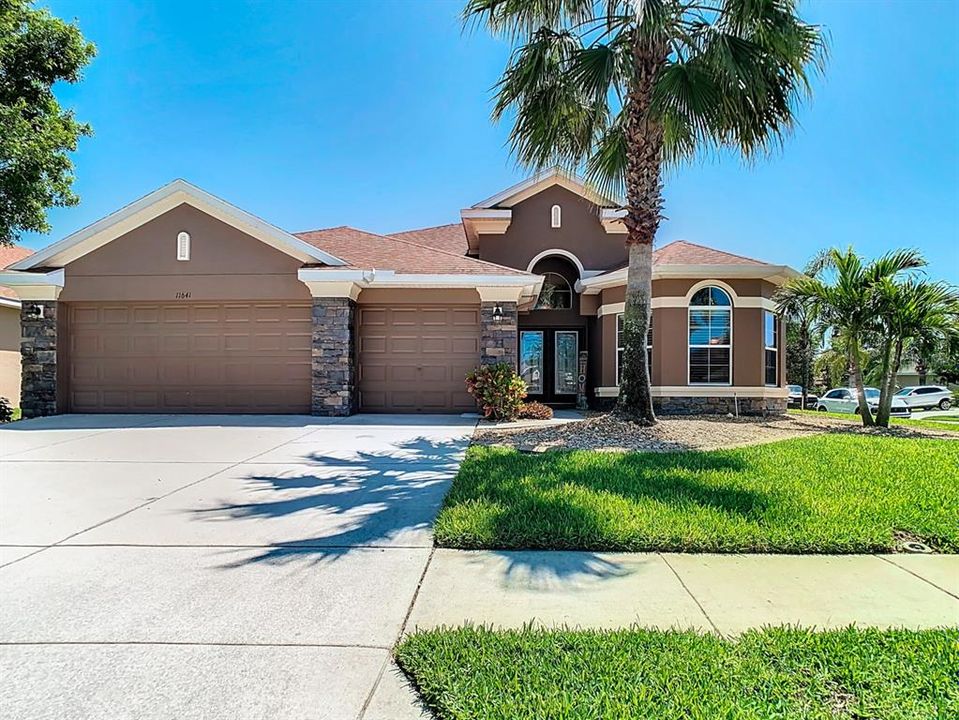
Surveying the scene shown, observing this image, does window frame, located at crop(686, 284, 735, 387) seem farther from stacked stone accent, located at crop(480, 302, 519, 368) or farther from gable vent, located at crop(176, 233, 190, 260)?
gable vent, located at crop(176, 233, 190, 260)

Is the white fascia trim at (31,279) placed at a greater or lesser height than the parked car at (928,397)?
greater

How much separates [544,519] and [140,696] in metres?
2.99

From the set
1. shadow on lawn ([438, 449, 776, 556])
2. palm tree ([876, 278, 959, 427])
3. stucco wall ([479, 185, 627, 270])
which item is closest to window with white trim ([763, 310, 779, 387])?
palm tree ([876, 278, 959, 427])

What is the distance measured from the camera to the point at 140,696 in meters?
2.40

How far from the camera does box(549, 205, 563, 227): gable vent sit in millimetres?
17266

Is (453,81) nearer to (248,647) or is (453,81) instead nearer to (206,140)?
(206,140)

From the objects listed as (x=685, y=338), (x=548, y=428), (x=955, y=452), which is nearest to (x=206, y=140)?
(x=548, y=428)

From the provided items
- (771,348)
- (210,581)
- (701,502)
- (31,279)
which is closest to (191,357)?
(31,279)

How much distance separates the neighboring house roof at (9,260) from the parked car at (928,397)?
130 ft

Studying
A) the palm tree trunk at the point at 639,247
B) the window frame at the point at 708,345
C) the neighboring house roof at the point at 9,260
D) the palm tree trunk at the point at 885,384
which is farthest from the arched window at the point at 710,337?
the neighboring house roof at the point at 9,260

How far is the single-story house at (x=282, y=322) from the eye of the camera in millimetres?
12711

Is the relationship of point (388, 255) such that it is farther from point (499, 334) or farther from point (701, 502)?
point (701, 502)

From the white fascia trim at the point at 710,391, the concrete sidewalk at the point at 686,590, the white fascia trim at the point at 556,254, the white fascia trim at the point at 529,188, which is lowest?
the concrete sidewalk at the point at 686,590

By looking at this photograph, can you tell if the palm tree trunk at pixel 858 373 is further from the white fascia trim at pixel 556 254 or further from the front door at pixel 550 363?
the white fascia trim at pixel 556 254
